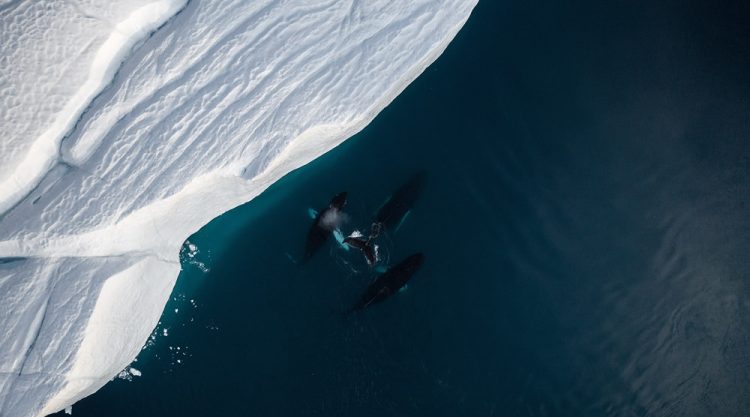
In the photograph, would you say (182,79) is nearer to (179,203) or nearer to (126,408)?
(179,203)

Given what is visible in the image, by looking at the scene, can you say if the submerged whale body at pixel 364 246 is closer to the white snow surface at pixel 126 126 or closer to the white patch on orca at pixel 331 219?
the white patch on orca at pixel 331 219


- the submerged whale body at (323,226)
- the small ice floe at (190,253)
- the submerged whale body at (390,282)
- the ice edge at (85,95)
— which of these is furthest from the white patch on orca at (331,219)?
the ice edge at (85,95)

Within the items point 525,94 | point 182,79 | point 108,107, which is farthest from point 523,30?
point 108,107

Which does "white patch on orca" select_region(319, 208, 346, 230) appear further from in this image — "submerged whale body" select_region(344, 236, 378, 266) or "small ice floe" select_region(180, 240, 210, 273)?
"small ice floe" select_region(180, 240, 210, 273)

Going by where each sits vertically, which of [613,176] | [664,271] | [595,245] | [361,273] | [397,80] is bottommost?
[664,271]

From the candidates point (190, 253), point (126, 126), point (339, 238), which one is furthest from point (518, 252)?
point (126, 126)

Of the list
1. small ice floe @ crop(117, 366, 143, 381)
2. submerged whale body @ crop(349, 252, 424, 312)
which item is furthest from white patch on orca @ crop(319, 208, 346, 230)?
small ice floe @ crop(117, 366, 143, 381)

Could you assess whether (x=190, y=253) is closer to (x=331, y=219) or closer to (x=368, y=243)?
(x=331, y=219)
